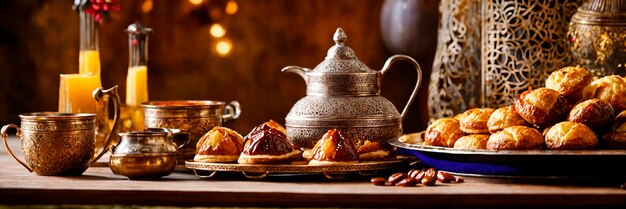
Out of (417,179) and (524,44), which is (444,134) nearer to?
(417,179)

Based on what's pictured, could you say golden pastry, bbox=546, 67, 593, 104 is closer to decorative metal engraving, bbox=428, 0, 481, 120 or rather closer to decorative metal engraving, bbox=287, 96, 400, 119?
decorative metal engraving, bbox=287, 96, 400, 119

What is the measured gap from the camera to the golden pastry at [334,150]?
187cm

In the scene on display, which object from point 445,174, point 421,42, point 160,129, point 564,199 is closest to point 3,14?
point 421,42

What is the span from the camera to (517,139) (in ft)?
5.93

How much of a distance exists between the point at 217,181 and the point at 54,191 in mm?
296

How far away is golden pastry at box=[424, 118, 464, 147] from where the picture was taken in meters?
1.96

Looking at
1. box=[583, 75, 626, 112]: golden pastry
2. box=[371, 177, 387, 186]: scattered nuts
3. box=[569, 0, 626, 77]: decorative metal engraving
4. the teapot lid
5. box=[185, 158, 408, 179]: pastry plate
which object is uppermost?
box=[569, 0, 626, 77]: decorative metal engraving

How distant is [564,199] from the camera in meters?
1.65

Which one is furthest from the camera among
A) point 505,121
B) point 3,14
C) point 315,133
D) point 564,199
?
point 3,14

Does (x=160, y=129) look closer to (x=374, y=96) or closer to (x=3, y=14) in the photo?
(x=374, y=96)

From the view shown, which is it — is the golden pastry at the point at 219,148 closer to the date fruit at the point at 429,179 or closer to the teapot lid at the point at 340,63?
the teapot lid at the point at 340,63

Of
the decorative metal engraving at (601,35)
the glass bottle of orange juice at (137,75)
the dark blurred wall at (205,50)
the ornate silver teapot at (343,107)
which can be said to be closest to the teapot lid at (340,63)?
the ornate silver teapot at (343,107)

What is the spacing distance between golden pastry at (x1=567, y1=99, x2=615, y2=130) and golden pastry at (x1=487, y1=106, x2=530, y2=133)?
97 mm

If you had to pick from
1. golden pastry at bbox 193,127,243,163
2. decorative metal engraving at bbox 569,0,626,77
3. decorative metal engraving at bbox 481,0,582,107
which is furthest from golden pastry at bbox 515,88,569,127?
decorative metal engraving at bbox 481,0,582,107
